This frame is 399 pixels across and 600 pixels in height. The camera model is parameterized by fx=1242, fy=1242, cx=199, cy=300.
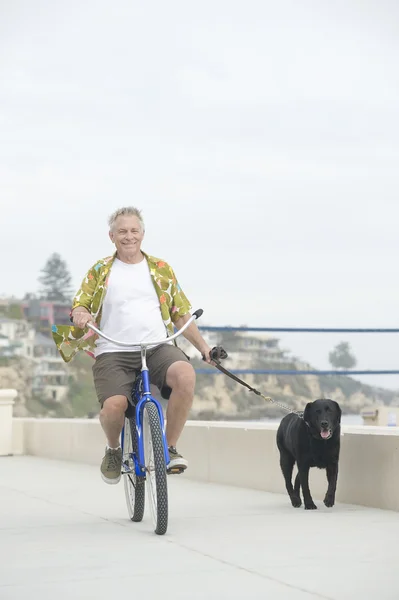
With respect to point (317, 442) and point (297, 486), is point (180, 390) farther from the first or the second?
point (297, 486)

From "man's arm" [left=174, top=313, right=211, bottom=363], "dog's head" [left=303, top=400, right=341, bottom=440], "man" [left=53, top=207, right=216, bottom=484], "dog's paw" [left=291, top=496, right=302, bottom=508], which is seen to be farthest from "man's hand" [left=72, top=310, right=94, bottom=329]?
"dog's paw" [left=291, top=496, right=302, bottom=508]

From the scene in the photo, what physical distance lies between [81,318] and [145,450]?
2.54 feet

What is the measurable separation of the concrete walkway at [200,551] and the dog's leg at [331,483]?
0.08 meters

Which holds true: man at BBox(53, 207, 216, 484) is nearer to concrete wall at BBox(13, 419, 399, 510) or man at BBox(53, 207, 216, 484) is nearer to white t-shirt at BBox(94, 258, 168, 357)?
white t-shirt at BBox(94, 258, 168, 357)

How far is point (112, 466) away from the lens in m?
6.89

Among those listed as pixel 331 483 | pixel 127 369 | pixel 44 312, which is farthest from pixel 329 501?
pixel 44 312

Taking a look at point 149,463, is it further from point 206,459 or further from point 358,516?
point 206,459

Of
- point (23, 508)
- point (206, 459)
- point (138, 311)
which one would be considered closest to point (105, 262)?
point (138, 311)

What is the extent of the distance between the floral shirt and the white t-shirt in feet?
0.11

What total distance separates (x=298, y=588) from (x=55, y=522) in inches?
112

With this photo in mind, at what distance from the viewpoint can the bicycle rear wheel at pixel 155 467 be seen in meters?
6.13

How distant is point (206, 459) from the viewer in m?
10.2

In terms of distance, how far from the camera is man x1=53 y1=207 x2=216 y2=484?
21.9ft

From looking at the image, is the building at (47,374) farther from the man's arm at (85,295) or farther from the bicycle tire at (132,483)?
the man's arm at (85,295)
